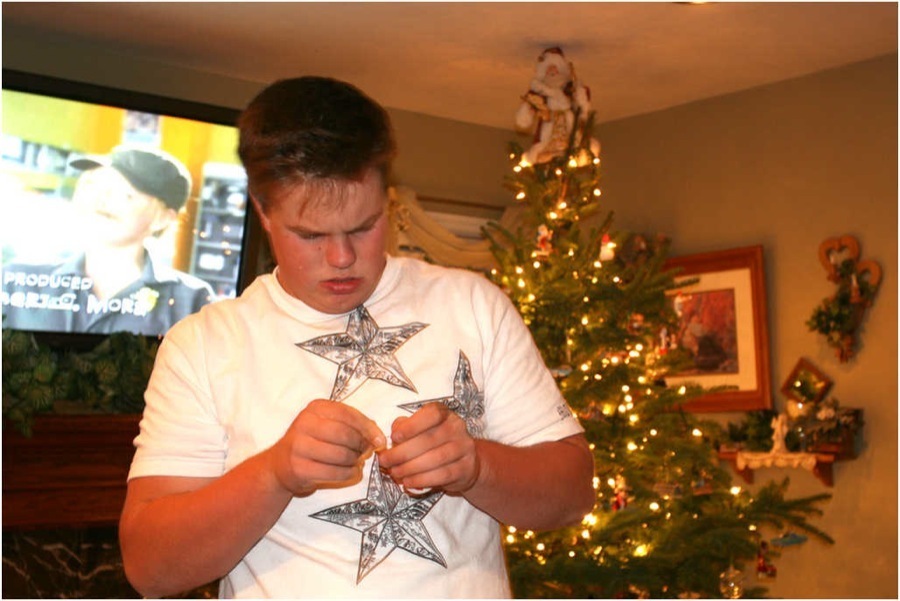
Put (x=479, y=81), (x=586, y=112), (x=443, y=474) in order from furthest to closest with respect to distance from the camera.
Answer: (x=479, y=81), (x=586, y=112), (x=443, y=474)

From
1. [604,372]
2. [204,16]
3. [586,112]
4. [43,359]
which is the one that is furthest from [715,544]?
[204,16]

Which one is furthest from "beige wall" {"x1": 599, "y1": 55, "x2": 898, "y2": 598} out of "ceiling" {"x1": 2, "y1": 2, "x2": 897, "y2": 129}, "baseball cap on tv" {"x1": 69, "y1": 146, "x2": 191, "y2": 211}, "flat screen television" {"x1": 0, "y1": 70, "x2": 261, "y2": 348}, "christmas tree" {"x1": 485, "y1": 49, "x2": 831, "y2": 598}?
"baseball cap on tv" {"x1": 69, "y1": 146, "x2": 191, "y2": 211}

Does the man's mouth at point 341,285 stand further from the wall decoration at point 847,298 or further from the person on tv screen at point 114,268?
the wall decoration at point 847,298

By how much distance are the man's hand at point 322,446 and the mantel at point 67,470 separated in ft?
9.90

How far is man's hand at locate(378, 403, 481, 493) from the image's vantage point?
1.01 meters

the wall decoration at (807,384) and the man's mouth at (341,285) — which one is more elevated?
the wall decoration at (807,384)

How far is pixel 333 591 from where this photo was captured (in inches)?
43.4

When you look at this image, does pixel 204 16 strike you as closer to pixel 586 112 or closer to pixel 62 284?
pixel 62 284

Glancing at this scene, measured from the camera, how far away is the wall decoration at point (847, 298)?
4.44 m

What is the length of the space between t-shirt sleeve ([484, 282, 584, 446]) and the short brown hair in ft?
0.77

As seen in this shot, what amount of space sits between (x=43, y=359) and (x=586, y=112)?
2.22 metres

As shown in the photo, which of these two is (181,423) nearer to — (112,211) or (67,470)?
(67,470)

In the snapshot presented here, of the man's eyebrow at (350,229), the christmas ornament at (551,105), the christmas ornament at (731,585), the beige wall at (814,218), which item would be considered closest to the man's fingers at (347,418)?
the man's eyebrow at (350,229)

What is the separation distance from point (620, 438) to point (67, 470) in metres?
2.00
